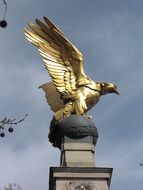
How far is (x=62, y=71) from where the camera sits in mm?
10289

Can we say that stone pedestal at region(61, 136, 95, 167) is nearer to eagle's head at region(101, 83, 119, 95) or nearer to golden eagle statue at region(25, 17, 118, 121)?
golden eagle statue at region(25, 17, 118, 121)

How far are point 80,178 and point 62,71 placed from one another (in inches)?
102

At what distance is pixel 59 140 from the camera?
9.53 meters

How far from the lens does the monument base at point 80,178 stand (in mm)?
8578

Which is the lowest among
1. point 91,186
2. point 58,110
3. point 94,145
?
point 91,186

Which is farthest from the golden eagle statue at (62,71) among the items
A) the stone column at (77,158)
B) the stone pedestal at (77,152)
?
the stone pedestal at (77,152)

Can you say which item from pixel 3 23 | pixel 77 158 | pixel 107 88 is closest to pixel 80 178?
pixel 77 158

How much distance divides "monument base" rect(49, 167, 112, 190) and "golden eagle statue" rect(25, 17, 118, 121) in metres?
1.49

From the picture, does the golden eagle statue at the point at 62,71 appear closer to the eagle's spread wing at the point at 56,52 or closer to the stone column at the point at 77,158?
the eagle's spread wing at the point at 56,52

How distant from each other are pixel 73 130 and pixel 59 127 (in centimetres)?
30

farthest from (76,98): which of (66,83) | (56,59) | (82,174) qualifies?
(82,174)

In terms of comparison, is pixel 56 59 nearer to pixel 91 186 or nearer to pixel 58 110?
pixel 58 110

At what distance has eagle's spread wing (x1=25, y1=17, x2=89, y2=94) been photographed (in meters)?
10.2

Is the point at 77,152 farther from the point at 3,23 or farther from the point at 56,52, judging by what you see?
the point at 3,23
